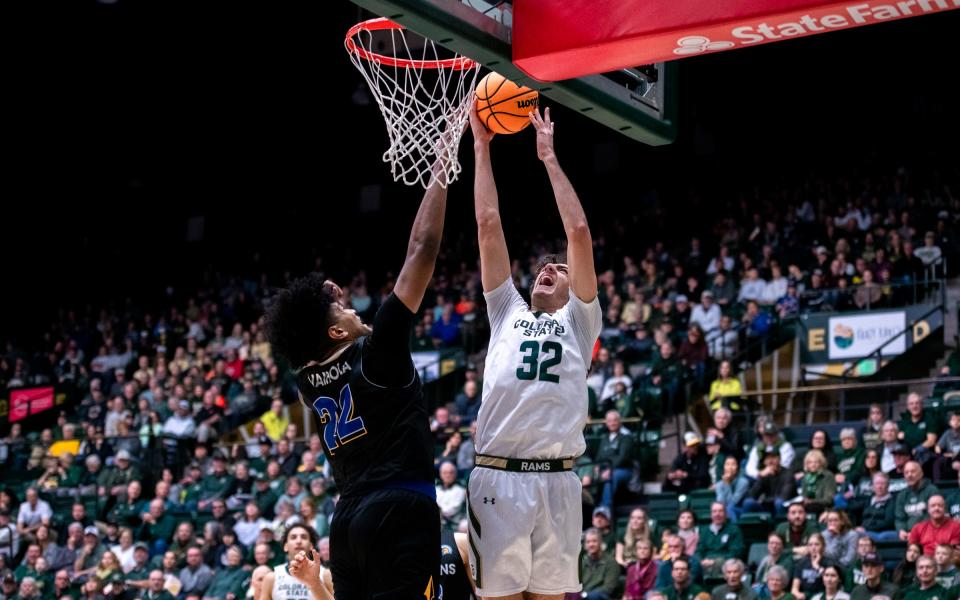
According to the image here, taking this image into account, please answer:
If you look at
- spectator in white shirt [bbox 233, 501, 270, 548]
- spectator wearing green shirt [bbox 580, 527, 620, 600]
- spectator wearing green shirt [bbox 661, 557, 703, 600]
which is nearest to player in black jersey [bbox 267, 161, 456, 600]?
spectator wearing green shirt [bbox 661, 557, 703, 600]

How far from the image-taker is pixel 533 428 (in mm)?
5770

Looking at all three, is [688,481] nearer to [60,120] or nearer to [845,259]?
[845,259]

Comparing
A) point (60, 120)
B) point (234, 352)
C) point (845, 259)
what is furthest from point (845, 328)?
point (60, 120)

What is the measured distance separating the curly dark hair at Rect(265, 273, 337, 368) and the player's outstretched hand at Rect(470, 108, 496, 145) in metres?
1.30

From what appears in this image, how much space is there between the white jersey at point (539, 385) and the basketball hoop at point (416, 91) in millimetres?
845

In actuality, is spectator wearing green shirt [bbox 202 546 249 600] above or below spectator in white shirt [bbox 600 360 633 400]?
below

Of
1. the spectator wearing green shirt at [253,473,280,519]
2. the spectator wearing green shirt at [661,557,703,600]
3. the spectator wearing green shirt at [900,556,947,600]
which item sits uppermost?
the spectator wearing green shirt at [253,473,280,519]

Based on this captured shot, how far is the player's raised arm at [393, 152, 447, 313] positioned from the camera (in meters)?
4.90

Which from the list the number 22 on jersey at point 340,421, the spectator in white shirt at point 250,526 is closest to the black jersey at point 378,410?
the number 22 on jersey at point 340,421

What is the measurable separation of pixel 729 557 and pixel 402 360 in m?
7.85

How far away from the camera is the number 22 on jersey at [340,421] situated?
16.5 feet

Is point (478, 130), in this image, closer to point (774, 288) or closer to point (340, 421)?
point (340, 421)

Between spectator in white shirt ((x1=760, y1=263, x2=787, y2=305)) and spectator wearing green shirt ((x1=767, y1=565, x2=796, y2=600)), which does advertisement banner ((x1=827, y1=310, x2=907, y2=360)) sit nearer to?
spectator in white shirt ((x1=760, y1=263, x2=787, y2=305))

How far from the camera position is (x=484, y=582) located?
5672 millimetres
